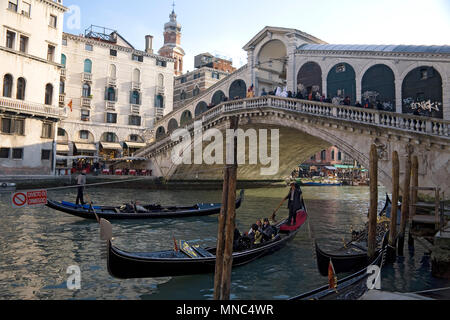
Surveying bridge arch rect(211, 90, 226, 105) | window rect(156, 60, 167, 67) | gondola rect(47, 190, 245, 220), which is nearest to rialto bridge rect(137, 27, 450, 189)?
bridge arch rect(211, 90, 226, 105)

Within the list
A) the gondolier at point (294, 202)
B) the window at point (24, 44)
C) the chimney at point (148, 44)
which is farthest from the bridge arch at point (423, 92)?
the chimney at point (148, 44)

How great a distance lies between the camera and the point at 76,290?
5688mm

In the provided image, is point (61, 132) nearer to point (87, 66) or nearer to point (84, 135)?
point (84, 135)

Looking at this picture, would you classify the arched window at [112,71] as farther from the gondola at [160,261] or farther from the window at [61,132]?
the gondola at [160,261]

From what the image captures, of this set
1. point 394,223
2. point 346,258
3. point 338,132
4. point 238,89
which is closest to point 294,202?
point 394,223

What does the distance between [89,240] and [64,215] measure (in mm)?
4249

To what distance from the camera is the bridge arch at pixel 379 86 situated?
633 inches

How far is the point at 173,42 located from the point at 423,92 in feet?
175

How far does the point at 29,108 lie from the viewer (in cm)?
2236

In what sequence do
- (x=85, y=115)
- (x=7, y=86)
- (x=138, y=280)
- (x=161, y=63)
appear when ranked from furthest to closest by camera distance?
1. (x=161, y=63)
2. (x=85, y=115)
3. (x=7, y=86)
4. (x=138, y=280)

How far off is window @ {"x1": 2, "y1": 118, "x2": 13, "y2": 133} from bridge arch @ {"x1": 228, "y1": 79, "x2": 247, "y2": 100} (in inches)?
575

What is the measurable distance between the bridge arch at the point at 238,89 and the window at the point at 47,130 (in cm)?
1304
